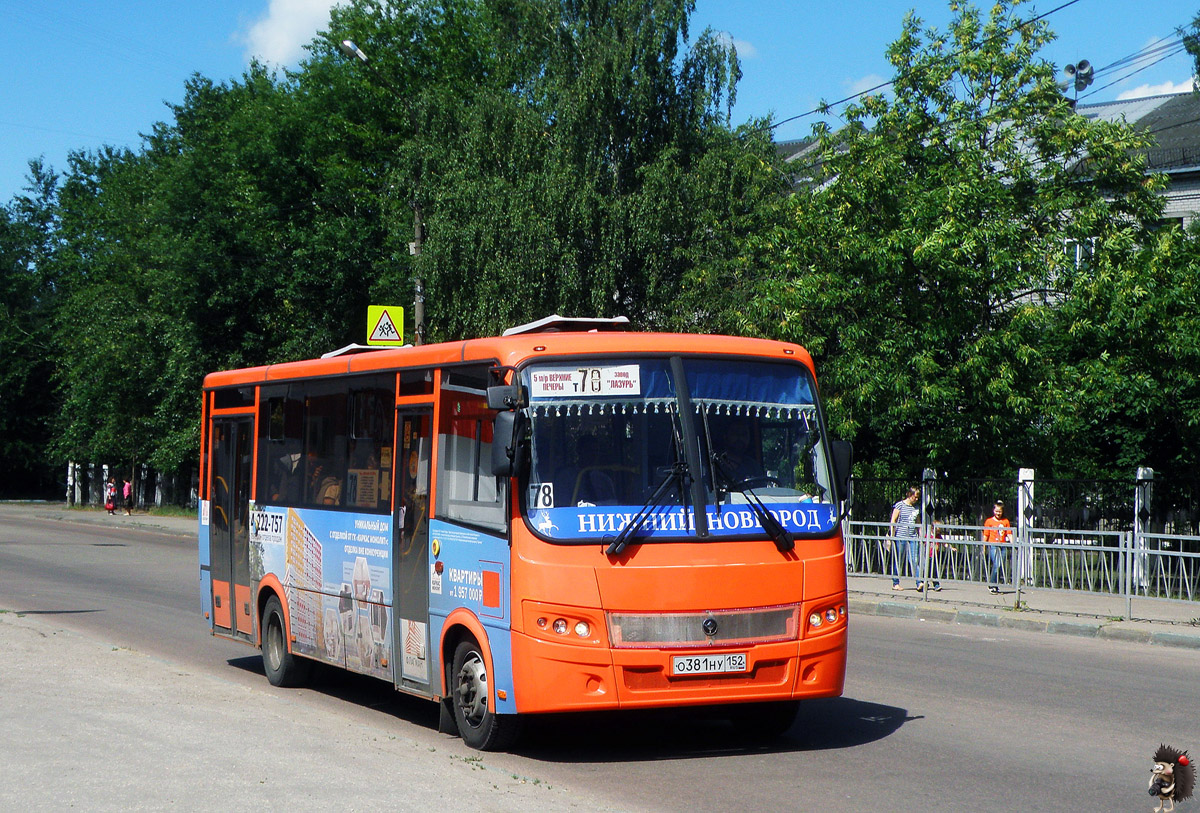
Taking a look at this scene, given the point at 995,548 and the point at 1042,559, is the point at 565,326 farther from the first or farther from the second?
the point at 995,548

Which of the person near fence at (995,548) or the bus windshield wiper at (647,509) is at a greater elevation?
the bus windshield wiper at (647,509)

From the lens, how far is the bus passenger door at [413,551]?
9156 millimetres

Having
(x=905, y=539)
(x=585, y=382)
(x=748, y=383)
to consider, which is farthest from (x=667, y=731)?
(x=905, y=539)

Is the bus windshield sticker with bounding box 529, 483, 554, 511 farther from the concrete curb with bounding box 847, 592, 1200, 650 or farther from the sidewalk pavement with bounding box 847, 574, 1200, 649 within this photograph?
the sidewalk pavement with bounding box 847, 574, 1200, 649

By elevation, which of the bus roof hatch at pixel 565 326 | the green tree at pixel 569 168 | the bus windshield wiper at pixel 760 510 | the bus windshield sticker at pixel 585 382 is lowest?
the bus windshield wiper at pixel 760 510

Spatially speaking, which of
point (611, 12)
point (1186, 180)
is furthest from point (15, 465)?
point (1186, 180)

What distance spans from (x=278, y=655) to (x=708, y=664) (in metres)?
4.98

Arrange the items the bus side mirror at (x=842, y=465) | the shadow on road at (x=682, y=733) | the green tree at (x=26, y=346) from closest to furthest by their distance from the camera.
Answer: the shadow on road at (x=682, y=733) < the bus side mirror at (x=842, y=465) < the green tree at (x=26, y=346)

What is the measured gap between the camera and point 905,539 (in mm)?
21406

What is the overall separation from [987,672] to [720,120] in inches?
1042

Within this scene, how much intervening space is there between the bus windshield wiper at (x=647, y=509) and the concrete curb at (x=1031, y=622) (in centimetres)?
731

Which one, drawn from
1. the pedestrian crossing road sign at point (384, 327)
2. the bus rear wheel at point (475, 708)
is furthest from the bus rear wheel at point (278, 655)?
the pedestrian crossing road sign at point (384, 327)

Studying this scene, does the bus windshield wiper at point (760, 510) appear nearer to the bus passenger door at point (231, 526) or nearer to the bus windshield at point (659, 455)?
the bus windshield at point (659, 455)

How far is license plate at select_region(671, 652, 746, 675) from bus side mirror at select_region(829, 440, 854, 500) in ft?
4.77
